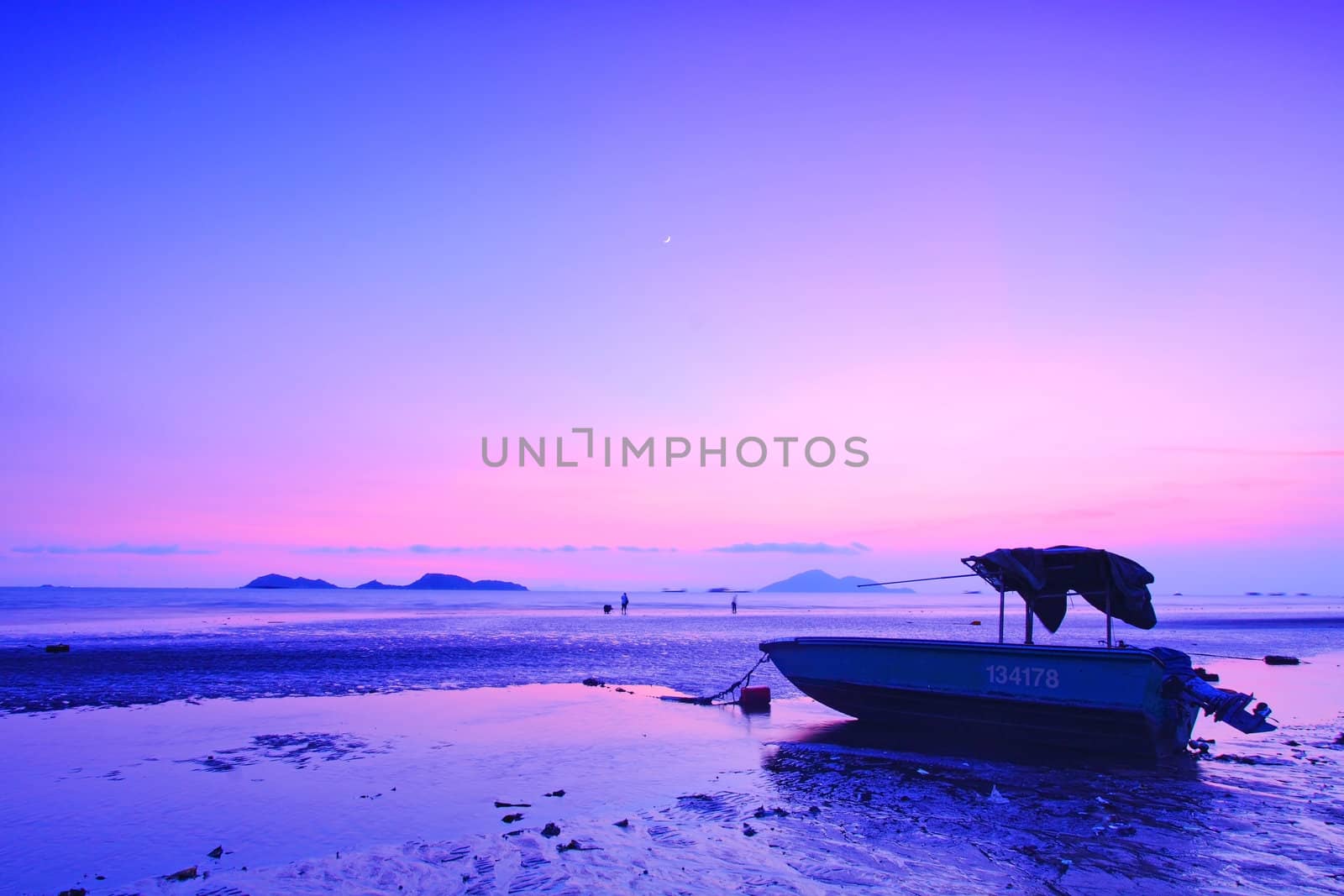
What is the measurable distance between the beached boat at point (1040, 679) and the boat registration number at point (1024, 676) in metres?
0.01

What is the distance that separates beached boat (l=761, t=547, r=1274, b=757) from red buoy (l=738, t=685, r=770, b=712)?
3.18 ft

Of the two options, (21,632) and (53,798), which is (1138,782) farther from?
(21,632)

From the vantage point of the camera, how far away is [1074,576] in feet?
53.7

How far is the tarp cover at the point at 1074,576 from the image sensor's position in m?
15.3

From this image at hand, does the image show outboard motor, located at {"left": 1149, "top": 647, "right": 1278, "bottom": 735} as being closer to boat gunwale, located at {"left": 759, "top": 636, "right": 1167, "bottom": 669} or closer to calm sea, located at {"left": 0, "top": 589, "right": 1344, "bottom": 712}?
boat gunwale, located at {"left": 759, "top": 636, "right": 1167, "bottom": 669}

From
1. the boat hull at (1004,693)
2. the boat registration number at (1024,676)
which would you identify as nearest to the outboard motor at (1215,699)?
the boat hull at (1004,693)

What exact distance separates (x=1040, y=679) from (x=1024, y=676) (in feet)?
0.85

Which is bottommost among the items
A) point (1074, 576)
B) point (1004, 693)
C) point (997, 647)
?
point (1004, 693)

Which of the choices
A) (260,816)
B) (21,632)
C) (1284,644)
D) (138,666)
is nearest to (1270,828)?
(260,816)

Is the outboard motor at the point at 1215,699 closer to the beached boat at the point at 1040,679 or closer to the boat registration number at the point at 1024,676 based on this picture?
the beached boat at the point at 1040,679

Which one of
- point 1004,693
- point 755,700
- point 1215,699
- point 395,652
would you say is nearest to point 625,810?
point 1004,693

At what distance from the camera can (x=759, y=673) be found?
25391 mm

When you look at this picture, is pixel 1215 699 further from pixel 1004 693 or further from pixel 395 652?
pixel 395 652

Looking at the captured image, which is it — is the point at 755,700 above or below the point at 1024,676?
below
